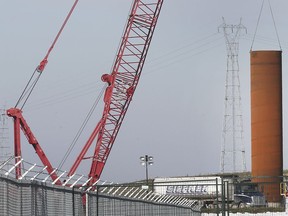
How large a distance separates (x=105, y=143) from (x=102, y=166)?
97.0 inches

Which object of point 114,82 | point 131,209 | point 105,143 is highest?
point 114,82

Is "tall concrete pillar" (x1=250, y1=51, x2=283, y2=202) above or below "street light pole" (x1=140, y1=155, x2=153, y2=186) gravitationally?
above

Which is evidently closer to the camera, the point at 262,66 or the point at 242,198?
the point at 242,198

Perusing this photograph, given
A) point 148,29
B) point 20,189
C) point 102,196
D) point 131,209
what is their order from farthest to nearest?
1. point 148,29
2. point 131,209
3. point 102,196
4. point 20,189

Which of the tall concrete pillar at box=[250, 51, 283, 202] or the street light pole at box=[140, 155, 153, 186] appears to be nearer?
the street light pole at box=[140, 155, 153, 186]

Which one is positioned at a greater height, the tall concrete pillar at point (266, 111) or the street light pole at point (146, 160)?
the tall concrete pillar at point (266, 111)

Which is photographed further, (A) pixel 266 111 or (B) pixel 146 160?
(A) pixel 266 111

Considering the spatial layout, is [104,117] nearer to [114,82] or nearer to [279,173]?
[114,82]

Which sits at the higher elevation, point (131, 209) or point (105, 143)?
point (105, 143)

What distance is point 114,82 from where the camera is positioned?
8488 cm

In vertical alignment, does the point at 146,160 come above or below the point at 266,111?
below

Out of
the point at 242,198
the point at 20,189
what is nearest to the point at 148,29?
the point at 242,198

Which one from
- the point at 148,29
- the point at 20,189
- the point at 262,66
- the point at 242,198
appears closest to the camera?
the point at 20,189

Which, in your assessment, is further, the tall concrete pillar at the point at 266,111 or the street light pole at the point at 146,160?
the tall concrete pillar at the point at 266,111
